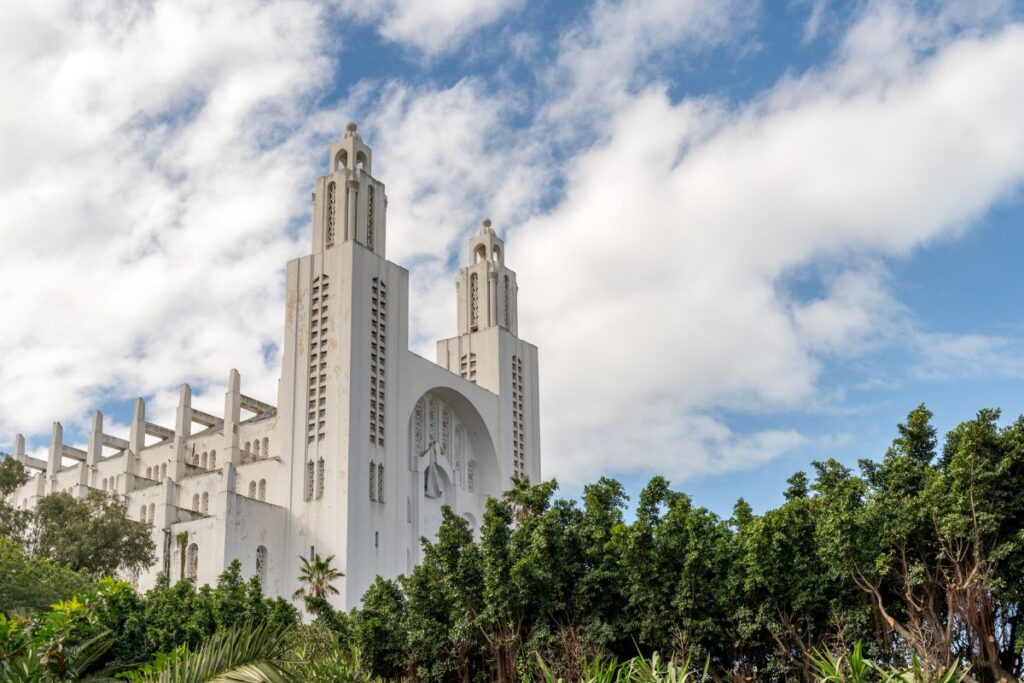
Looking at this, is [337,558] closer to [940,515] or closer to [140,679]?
[940,515]

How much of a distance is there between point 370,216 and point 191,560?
52.0 ft

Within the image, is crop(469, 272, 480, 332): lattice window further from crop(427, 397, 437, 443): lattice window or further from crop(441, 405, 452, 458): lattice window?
crop(427, 397, 437, 443): lattice window

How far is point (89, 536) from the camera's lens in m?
38.7

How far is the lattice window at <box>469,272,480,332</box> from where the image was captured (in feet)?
182

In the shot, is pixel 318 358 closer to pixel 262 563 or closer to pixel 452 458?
pixel 262 563

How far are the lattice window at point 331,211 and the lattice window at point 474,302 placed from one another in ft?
35.7

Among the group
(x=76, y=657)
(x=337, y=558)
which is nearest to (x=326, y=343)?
(x=337, y=558)

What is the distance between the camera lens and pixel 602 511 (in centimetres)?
2430

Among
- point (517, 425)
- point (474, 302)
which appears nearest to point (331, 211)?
point (474, 302)

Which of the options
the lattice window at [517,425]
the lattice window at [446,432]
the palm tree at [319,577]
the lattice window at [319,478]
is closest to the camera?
the palm tree at [319,577]

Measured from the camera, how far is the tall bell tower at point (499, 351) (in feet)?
175

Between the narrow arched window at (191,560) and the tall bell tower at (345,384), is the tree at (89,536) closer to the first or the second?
the narrow arched window at (191,560)

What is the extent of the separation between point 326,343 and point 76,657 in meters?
33.2

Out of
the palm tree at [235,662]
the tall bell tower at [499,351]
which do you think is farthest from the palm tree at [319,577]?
the palm tree at [235,662]
